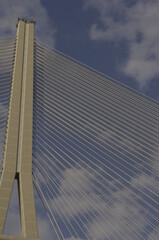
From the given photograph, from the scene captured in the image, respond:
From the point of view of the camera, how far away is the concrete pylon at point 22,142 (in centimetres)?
1630

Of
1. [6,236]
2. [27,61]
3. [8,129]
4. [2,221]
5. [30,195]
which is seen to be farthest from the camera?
[27,61]

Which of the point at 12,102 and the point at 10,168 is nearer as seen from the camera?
the point at 10,168

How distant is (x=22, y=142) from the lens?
61.0ft

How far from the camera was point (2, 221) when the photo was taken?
15734mm

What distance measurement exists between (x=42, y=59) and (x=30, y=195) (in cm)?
912

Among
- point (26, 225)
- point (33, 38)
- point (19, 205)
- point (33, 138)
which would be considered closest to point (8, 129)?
point (33, 138)

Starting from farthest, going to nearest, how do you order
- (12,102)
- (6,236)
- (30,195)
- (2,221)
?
(12,102)
(30,195)
(2,221)
(6,236)

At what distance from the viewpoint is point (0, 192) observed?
1645cm

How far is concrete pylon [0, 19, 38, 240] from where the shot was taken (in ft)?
53.5

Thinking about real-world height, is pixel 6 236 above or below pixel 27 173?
below

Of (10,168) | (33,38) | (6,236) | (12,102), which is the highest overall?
(33,38)

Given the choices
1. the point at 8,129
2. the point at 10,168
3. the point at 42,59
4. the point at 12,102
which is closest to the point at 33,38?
the point at 42,59

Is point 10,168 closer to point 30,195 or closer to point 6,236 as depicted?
point 30,195

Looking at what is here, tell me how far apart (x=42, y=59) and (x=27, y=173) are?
8.01 m
